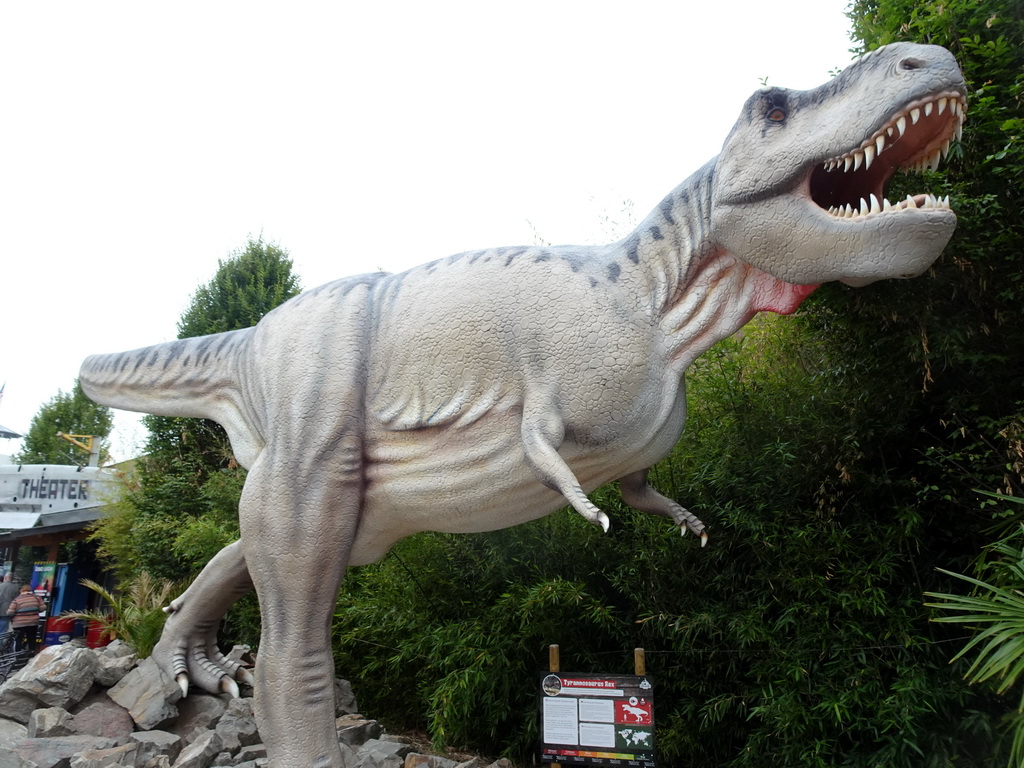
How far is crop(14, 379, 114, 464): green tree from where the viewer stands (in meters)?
21.5

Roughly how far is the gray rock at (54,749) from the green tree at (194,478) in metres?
2.32

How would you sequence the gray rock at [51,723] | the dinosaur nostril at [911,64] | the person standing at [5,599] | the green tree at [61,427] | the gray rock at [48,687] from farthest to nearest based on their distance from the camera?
1. the green tree at [61,427]
2. the person standing at [5,599]
3. the gray rock at [48,687]
4. the gray rock at [51,723]
5. the dinosaur nostril at [911,64]

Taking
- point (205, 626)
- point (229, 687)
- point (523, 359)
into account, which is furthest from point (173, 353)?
point (523, 359)

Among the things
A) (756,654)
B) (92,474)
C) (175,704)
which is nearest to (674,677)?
(756,654)

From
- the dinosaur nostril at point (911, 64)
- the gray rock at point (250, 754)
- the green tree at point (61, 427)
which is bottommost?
the gray rock at point (250, 754)

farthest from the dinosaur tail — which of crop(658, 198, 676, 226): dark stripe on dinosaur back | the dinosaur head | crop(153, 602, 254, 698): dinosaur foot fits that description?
the dinosaur head

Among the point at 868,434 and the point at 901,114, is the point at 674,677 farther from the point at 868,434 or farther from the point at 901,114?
the point at 901,114

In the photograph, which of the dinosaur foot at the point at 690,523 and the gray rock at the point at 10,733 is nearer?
the dinosaur foot at the point at 690,523

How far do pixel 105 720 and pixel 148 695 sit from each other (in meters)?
0.23

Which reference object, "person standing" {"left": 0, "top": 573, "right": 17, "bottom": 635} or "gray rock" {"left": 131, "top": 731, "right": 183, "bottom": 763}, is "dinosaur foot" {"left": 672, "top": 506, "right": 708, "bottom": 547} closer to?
"gray rock" {"left": 131, "top": 731, "right": 183, "bottom": 763}

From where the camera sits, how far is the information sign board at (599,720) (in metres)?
3.11

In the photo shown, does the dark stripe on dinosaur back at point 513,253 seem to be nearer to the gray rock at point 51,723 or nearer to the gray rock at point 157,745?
the gray rock at point 157,745

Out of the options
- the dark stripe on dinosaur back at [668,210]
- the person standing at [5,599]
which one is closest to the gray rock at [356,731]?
the dark stripe on dinosaur back at [668,210]

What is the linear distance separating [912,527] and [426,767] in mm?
2575
